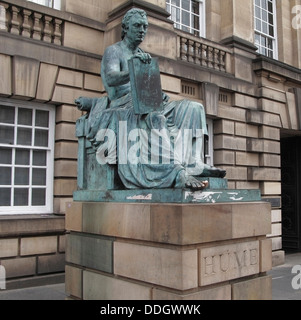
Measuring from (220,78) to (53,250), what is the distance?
22.7 feet

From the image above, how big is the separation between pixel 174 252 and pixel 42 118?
19.7ft

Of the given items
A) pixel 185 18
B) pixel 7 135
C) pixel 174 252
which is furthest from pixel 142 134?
pixel 185 18

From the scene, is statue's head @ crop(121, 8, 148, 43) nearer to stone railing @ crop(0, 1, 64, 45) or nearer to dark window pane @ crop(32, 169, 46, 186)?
stone railing @ crop(0, 1, 64, 45)

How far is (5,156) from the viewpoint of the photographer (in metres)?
8.02

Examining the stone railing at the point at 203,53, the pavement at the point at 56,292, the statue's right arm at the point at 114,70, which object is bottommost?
the pavement at the point at 56,292

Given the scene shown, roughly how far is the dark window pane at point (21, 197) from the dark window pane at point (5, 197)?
6.0 inches

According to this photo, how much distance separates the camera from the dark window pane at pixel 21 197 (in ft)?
26.6

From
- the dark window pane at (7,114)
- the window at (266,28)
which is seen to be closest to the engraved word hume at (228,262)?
the dark window pane at (7,114)

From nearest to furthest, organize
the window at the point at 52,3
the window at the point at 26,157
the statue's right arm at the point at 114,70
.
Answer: the statue's right arm at the point at 114,70 → the window at the point at 26,157 → the window at the point at 52,3

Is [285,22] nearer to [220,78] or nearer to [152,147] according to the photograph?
[220,78]

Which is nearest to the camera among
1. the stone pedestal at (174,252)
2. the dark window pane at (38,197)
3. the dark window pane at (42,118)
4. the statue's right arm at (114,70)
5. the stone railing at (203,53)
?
the stone pedestal at (174,252)

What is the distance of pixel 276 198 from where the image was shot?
493 inches

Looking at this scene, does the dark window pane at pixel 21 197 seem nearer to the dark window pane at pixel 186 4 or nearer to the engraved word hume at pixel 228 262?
the engraved word hume at pixel 228 262

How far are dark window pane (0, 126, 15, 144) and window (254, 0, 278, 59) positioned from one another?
1013 centimetres
